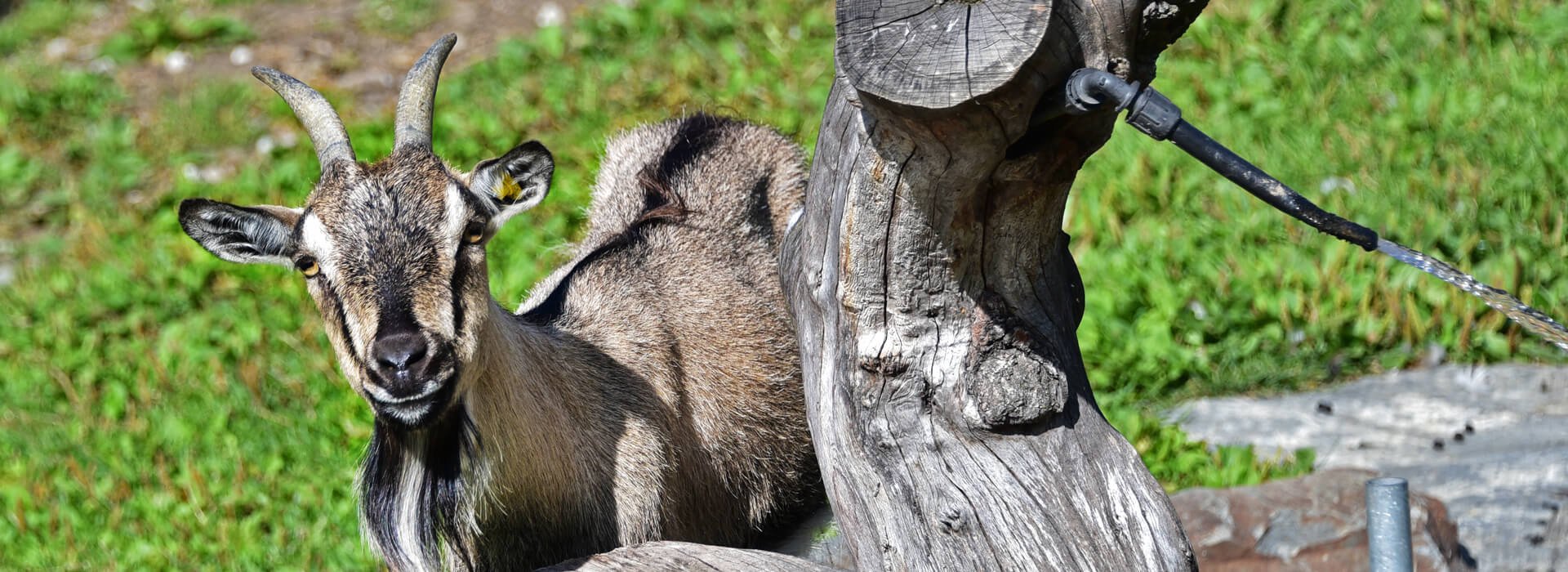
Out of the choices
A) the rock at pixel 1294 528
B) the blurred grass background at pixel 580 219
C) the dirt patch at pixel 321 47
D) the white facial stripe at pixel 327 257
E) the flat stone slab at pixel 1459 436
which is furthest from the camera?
the dirt patch at pixel 321 47

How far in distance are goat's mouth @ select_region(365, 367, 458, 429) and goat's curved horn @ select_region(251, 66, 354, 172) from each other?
2.58 ft

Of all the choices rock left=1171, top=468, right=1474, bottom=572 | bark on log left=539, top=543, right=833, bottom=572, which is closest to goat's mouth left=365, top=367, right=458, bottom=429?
bark on log left=539, top=543, right=833, bottom=572

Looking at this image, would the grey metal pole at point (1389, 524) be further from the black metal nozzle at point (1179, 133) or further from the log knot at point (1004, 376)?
the log knot at point (1004, 376)

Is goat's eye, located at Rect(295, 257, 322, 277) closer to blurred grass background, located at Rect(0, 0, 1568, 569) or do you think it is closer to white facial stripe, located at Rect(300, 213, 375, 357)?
white facial stripe, located at Rect(300, 213, 375, 357)

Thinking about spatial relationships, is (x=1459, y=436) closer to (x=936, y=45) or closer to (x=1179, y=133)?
(x=1179, y=133)

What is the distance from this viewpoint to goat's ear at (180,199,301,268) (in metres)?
3.95

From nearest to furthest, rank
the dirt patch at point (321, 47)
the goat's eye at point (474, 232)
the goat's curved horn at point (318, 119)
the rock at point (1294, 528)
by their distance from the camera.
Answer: the goat's eye at point (474, 232) → the goat's curved horn at point (318, 119) → the rock at point (1294, 528) → the dirt patch at point (321, 47)

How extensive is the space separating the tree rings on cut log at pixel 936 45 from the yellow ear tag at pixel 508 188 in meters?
1.62

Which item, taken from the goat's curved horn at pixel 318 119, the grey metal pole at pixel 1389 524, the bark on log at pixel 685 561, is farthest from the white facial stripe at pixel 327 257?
the grey metal pole at pixel 1389 524

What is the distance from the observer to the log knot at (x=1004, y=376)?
3.20 metres

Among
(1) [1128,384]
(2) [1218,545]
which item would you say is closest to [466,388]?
(2) [1218,545]

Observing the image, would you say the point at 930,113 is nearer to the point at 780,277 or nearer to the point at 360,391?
the point at 780,277

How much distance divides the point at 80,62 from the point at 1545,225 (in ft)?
32.3

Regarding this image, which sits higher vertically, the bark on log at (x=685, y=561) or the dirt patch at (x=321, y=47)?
the dirt patch at (x=321, y=47)
